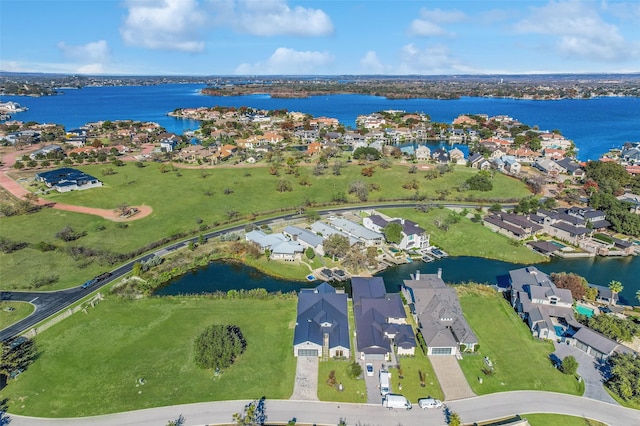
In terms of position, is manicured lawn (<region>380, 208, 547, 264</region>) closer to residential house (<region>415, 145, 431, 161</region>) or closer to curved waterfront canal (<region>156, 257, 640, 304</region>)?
curved waterfront canal (<region>156, 257, 640, 304</region>)

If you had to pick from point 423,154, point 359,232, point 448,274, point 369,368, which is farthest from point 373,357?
point 423,154

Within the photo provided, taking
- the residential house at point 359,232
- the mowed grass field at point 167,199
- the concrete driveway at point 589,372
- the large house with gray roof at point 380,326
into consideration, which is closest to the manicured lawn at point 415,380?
the large house with gray roof at point 380,326

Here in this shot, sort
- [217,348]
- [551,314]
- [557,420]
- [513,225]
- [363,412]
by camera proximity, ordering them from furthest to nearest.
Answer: [513,225] → [551,314] → [217,348] → [363,412] → [557,420]

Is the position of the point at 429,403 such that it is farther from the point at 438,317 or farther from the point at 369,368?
the point at 438,317

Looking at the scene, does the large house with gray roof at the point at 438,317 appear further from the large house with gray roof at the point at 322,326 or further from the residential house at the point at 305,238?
the residential house at the point at 305,238

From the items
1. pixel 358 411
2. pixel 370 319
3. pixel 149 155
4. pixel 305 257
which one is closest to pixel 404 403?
pixel 358 411

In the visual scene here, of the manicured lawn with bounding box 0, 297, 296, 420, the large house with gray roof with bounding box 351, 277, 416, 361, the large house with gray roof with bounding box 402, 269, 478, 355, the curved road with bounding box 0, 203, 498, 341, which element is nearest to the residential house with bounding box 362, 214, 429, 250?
the large house with gray roof with bounding box 402, 269, 478, 355
